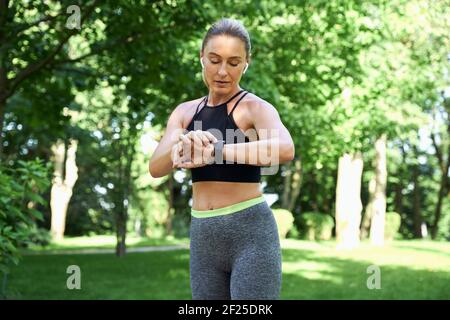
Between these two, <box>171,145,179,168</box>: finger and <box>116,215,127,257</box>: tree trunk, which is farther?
<box>116,215,127,257</box>: tree trunk

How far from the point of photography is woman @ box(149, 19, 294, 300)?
2.36 m

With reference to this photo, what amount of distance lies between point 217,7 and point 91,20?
2.23 m

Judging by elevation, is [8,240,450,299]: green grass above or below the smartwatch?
below

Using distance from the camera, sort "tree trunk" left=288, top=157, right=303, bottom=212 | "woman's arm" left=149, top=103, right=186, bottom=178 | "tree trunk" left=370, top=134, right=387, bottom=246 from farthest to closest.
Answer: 1. "tree trunk" left=288, top=157, right=303, bottom=212
2. "tree trunk" left=370, top=134, right=387, bottom=246
3. "woman's arm" left=149, top=103, right=186, bottom=178

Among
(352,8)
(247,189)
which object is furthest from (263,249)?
(352,8)

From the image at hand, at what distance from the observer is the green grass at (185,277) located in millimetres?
10625

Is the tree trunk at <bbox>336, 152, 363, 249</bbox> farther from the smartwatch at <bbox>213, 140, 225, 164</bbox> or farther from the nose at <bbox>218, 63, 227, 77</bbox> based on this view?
the smartwatch at <bbox>213, 140, 225, 164</bbox>

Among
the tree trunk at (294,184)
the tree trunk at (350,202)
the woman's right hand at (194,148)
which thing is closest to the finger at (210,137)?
the woman's right hand at (194,148)

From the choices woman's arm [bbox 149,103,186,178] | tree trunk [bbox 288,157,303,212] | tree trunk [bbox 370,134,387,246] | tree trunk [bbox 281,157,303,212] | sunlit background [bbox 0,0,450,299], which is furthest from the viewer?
tree trunk [bbox 288,157,303,212]

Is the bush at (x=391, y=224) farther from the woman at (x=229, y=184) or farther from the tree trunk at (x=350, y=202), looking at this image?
the woman at (x=229, y=184)

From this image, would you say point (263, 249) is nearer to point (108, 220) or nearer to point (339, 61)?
point (339, 61)

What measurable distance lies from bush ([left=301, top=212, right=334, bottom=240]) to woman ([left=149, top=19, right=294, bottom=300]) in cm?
3014

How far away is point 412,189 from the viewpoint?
1610 inches

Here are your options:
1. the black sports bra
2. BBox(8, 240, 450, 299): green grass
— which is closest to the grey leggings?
the black sports bra
